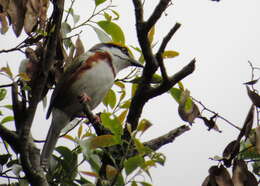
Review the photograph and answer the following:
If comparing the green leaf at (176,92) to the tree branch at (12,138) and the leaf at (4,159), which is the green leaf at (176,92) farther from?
the leaf at (4,159)

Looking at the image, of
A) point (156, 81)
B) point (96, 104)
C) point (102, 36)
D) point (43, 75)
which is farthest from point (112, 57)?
point (43, 75)

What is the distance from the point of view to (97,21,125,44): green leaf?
3172 millimetres

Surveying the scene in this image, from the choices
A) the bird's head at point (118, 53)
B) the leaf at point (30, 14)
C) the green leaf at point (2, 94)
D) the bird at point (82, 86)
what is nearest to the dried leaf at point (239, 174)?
the leaf at point (30, 14)

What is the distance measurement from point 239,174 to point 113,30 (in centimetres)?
154

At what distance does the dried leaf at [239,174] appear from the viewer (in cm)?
196

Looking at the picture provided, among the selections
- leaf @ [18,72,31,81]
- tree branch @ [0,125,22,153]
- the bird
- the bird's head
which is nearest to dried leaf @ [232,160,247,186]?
tree branch @ [0,125,22,153]

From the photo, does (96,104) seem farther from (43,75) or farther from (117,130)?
(117,130)

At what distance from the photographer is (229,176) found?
1969 millimetres

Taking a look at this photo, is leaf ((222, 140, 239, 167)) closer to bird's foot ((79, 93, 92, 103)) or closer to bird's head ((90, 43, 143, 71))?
bird's foot ((79, 93, 92, 103))

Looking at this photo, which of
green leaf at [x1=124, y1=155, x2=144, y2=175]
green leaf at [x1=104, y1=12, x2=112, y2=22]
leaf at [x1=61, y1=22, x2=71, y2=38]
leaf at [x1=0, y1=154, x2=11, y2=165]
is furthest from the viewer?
green leaf at [x1=104, y1=12, x2=112, y2=22]

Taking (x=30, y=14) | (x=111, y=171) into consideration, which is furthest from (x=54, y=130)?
(x=111, y=171)

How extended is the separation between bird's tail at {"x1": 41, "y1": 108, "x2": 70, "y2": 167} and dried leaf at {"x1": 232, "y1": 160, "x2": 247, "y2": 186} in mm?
1489

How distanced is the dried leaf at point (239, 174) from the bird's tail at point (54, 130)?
149 centimetres

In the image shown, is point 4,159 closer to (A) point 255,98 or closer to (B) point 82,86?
(B) point 82,86
